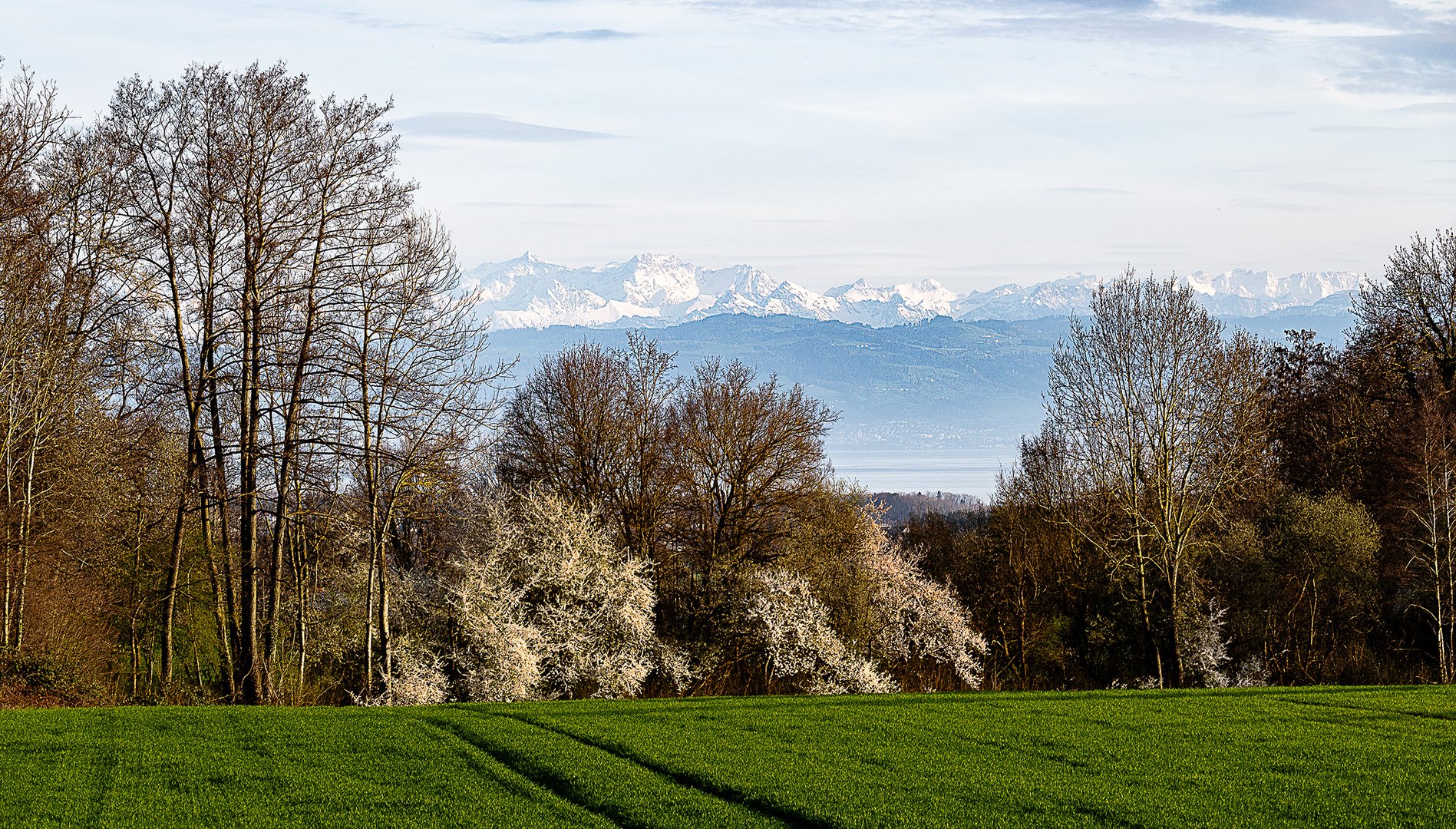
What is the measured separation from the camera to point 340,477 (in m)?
30.1

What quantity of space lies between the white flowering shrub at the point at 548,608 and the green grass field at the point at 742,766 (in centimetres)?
1308

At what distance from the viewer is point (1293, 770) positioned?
634 inches

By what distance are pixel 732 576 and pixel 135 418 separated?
21.1 m

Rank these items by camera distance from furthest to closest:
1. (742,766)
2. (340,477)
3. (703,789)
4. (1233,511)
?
(1233,511) < (340,477) < (742,766) < (703,789)

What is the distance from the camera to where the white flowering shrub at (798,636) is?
41938mm

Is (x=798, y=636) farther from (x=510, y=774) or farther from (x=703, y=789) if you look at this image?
(x=703, y=789)

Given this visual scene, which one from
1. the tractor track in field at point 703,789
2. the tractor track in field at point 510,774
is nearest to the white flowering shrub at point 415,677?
the tractor track in field at point 510,774

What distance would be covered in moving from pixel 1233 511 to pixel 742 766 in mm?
35005

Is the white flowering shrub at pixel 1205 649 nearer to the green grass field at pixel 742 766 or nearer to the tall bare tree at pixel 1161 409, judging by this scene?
the tall bare tree at pixel 1161 409

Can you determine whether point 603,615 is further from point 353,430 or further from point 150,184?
point 150,184

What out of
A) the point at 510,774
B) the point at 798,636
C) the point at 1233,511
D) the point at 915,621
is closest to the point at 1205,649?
the point at 1233,511

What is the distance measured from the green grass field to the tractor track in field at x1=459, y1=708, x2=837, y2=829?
0.12ft

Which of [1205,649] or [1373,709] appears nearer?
[1373,709]

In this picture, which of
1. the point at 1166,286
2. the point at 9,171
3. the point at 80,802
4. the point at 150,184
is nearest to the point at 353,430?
the point at 150,184
